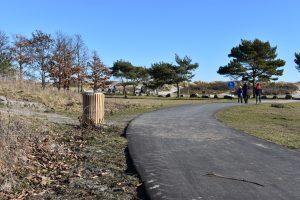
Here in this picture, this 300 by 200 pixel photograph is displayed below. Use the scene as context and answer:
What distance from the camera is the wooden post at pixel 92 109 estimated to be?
1313 centimetres

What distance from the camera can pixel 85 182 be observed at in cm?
700

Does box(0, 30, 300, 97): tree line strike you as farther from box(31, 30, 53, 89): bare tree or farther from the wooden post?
the wooden post

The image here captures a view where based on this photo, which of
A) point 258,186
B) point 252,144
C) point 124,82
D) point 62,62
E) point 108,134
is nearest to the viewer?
point 258,186

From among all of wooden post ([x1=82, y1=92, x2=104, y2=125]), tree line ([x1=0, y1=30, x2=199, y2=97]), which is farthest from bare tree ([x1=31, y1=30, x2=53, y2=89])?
wooden post ([x1=82, y1=92, x2=104, y2=125])

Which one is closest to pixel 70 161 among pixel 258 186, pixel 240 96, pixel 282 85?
pixel 258 186

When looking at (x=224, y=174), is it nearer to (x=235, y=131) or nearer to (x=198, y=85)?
(x=235, y=131)

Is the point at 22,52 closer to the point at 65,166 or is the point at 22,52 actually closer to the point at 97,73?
the point at 97,73

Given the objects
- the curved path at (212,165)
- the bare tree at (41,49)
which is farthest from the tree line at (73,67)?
the curved path at (212,165)

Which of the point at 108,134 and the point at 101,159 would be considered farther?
the point at 108,134

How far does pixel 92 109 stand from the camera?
520 inches

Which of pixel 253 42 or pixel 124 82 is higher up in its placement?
pixel 253 42

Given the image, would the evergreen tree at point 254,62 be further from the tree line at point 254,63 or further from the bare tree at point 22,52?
the bare tree at point 22,52

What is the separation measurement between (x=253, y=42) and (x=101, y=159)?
52.3 m

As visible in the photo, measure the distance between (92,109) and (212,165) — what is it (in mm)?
5935
